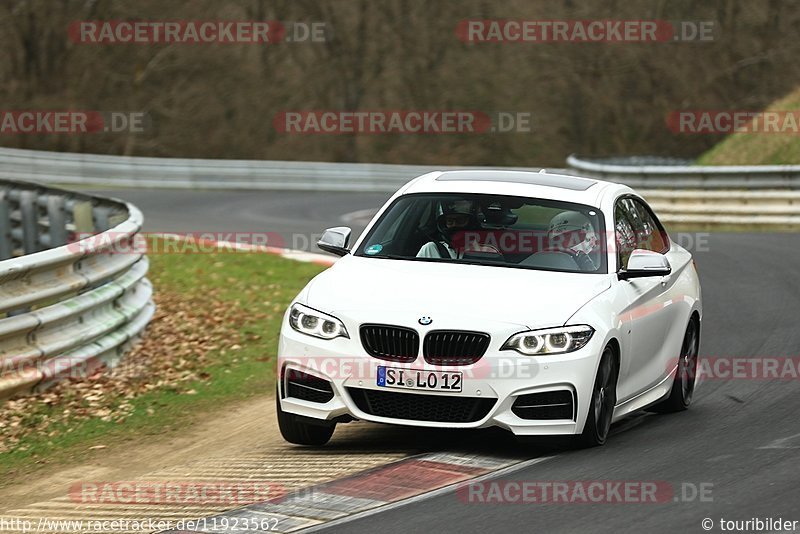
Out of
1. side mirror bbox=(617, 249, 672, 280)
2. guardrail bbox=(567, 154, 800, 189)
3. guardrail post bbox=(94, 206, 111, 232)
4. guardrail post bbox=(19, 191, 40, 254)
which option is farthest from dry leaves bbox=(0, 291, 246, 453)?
guardrail bbox=(567, 154, 800, 189)

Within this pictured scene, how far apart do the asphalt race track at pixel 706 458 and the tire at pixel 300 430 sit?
540 mm

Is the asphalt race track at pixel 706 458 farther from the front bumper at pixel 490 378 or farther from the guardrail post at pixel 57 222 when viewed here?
the guardrail post at pixel 57 222

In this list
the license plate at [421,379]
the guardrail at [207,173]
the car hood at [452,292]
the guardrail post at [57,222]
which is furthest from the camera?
the guardrail at [207,173]

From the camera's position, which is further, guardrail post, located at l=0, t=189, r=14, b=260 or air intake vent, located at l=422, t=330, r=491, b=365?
guardrail post, located at l=0, t=189, r=14, b=260

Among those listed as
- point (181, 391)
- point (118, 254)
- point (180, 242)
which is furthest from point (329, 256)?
point (181, 391)

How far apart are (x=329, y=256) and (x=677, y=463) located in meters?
11.8

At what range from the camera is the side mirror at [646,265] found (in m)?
8.48

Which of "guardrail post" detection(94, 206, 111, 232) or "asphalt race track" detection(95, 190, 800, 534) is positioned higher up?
"guardrail post" detection(94, 206, 111, 232)

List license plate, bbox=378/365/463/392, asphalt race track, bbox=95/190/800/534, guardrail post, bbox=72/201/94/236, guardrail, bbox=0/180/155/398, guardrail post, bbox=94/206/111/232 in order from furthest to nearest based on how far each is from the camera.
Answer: guardrail post, bbox=72/201/94/236
guardrail post, bbox=94/206/111/232
guardrail, bbox=0/180/155/398
license plate, bbox=378/365/463/392
asphalt race track, bbox=95/190/800/534

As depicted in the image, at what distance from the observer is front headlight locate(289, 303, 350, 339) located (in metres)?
7.88

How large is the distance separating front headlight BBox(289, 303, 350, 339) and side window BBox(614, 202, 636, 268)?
194 centimetres

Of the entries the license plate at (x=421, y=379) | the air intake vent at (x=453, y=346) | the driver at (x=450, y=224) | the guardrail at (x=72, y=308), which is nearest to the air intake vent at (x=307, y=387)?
the license plate at (x=421, y=379)

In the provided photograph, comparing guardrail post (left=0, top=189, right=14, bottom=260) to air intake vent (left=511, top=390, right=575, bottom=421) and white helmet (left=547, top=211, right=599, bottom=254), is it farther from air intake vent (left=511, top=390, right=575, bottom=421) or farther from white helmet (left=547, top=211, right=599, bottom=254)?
air intake vent (left=511, top=390, right=575, bottom=421)

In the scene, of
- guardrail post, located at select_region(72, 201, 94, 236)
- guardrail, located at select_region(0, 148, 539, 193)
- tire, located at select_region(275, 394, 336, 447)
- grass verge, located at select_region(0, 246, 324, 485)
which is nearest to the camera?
tire, located at select_region(275, 394, 336, 447)
